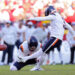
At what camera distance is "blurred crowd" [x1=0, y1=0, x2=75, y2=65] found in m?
12.9

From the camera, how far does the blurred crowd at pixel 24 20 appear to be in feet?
42.4

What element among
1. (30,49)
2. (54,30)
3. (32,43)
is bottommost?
(30,49)

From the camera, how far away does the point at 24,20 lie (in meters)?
11.2

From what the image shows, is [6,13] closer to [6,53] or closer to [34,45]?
[6,53]

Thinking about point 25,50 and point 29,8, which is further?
point 29,8

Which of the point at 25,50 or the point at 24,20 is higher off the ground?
the point at 24,20

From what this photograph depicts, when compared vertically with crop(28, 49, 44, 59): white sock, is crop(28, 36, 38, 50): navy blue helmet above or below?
above

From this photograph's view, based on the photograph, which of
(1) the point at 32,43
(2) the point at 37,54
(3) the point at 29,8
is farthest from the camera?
(3) the point at 29,8

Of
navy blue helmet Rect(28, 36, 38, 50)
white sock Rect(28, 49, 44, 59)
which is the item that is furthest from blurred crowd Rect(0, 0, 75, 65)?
navy blue helmet Rect(28, 36, 38, 50)

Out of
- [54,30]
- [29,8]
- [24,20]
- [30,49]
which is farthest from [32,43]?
[29,8]

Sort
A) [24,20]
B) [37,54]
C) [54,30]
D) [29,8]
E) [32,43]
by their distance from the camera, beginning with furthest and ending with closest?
1. [29,8]
2. [24,20]
3. [54,30]
4. [37,54]
5. [32,43]

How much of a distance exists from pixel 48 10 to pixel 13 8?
8.26 m

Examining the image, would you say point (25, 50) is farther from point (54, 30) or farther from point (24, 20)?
point (24, 20)

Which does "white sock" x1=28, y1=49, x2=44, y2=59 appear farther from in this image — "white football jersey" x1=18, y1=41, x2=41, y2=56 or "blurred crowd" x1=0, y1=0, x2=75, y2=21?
"blurred crowd" x1=0, y1=0, x2=75, y2=21
